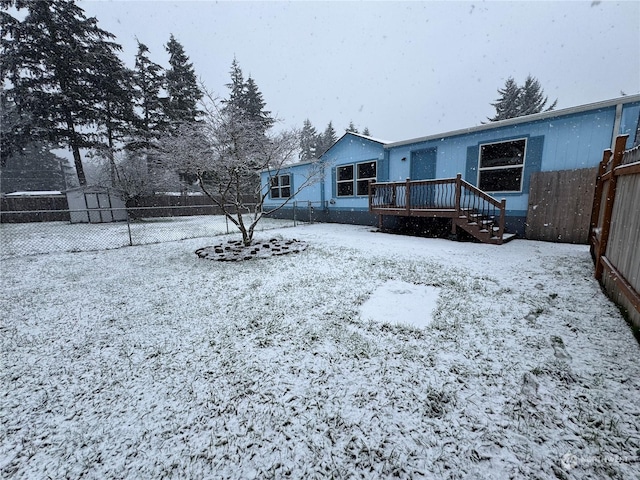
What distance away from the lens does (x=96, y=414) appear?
1652 mm

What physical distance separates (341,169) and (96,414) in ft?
35.4

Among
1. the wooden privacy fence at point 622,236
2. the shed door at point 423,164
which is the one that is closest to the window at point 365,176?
the shed door at point 423,164

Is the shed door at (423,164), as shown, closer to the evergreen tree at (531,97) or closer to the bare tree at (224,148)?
the bare tree at (224,148)

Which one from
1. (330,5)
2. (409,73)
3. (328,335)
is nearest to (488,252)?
(328,335)

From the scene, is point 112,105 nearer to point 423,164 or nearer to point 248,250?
point 248,250

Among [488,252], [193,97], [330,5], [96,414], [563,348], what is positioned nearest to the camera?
[96,414]

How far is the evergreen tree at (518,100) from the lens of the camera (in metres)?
25.5

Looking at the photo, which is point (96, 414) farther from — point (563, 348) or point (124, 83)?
point (124, 83)

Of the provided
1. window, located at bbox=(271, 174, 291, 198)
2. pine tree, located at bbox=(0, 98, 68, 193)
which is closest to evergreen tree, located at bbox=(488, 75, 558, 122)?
window, located at bbox=(271, 174, 291, 198)

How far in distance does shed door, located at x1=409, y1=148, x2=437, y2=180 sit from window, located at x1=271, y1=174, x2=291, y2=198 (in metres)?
7.04

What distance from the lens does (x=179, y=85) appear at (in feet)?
66.9

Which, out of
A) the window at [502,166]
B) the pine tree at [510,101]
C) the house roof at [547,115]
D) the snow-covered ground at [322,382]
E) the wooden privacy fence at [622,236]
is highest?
the pine tree at [510,101]

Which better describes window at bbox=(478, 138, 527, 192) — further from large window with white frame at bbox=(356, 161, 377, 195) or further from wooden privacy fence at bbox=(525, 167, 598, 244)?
large window with white frame at bbox=(356, 161, 377, 195)

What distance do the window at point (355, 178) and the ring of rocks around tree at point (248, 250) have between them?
485 cm
